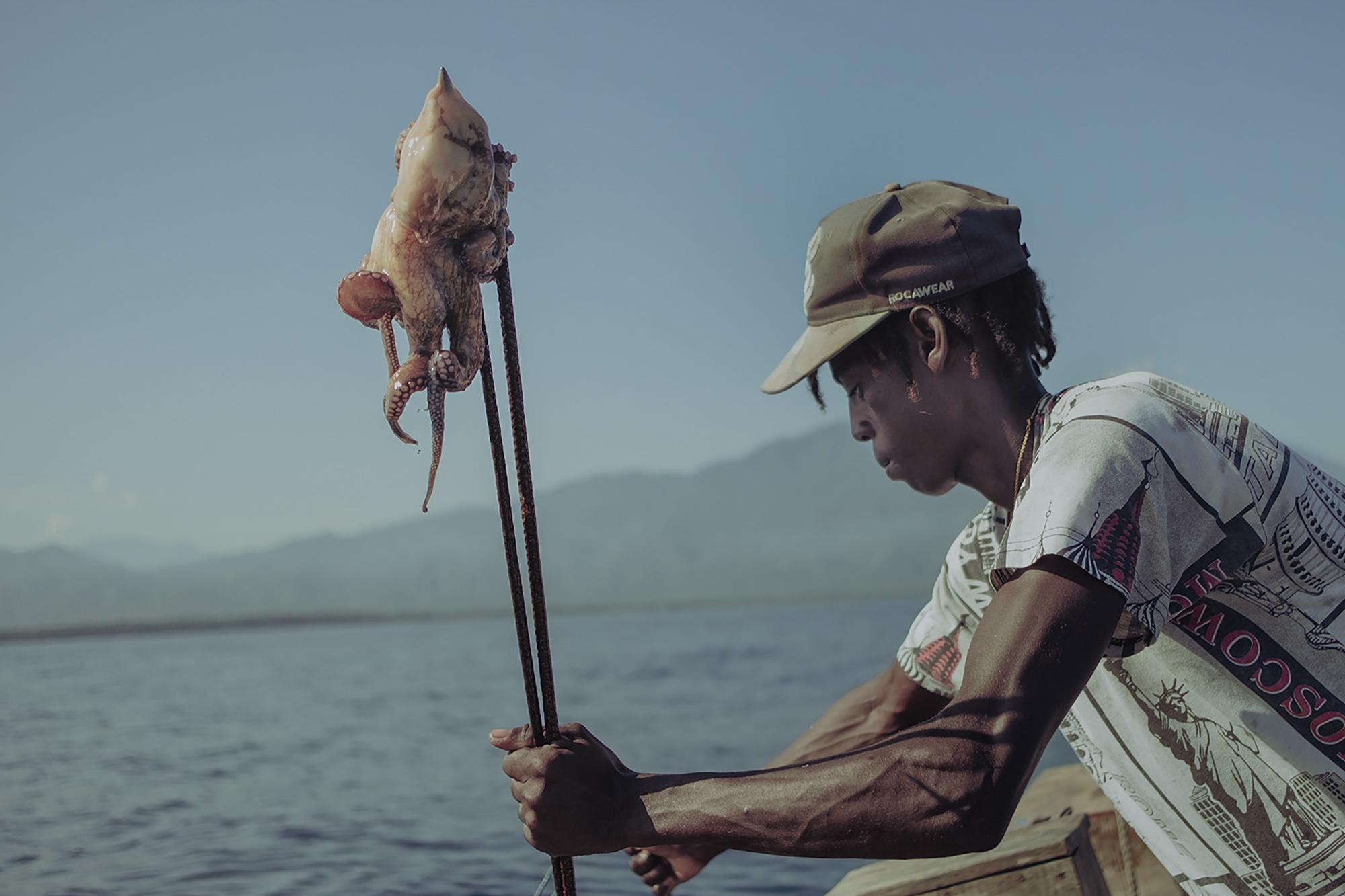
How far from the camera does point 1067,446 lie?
180 centimetres

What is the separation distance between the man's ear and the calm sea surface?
6.91m

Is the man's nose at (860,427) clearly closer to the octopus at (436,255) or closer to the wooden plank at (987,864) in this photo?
the octopus at (436,255)

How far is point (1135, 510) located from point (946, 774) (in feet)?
1.58

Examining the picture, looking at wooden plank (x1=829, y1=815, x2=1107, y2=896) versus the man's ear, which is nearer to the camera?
the man's ear

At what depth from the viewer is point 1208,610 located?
2008mm

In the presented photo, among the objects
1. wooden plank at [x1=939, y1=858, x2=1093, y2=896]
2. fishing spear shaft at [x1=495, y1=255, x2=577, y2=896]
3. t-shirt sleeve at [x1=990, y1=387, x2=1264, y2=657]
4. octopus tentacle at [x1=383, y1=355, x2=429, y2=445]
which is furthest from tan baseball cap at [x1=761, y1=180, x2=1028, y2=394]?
wooden plank at [x1=939, y1=858, x2=1093, y2=896]

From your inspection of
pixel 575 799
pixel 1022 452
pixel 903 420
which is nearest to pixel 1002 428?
pixel 1022 452

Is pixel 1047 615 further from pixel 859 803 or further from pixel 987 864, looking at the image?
pixel 987 864

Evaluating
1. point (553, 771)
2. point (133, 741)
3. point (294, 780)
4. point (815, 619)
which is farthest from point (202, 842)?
point (815, 619)

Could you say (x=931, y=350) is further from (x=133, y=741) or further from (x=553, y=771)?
(x=133, y=741)

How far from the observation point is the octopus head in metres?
1.76

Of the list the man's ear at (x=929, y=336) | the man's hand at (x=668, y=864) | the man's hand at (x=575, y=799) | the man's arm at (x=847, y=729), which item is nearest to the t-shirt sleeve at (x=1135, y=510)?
the man's ear at (x=929, y=336)

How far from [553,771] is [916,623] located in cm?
140

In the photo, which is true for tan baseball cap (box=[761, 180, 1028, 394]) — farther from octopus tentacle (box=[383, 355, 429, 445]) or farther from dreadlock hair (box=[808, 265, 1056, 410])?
octopus tentacle (box=[383, 355, 429, 445])
